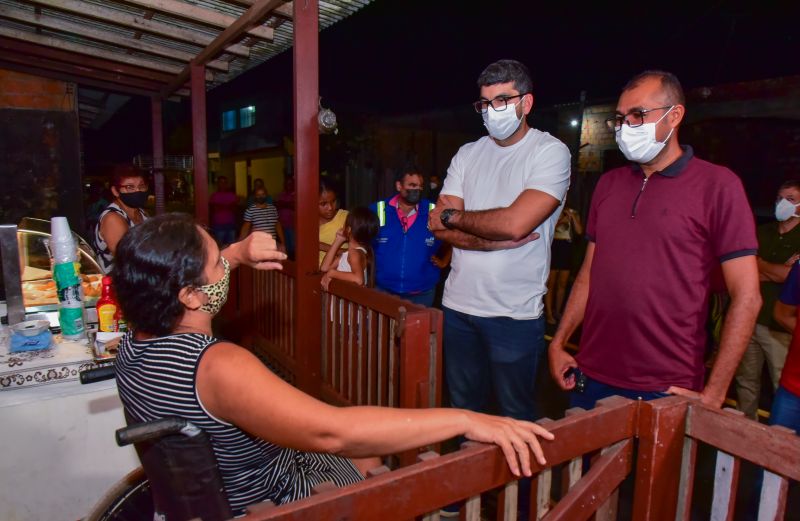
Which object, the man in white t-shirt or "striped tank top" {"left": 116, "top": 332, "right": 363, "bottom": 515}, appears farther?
the man in white t-shirt

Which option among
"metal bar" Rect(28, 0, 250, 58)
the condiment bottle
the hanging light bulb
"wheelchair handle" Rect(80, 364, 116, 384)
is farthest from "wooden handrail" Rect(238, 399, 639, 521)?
"metal bar" Rect(28, 0, 250, 58)

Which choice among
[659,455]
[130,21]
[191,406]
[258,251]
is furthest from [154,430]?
[130,21]

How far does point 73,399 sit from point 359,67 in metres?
18.3

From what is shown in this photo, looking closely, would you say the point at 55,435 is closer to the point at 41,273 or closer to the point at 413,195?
the point at 41,273

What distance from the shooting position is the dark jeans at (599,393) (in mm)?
2357

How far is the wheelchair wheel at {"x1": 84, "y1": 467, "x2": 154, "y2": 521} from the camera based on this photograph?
213 centimetres

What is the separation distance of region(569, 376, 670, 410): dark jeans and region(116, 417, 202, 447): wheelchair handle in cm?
183

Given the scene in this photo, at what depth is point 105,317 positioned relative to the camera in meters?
3.03

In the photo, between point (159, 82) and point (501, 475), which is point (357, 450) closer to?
point (501, 475)

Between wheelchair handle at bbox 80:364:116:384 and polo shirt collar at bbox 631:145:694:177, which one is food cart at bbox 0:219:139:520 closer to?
wheelchair handle at bbox 80:364:116:384

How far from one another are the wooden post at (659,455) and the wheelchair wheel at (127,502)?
1.94m

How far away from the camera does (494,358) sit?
2902mm

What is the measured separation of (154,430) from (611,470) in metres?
1.36

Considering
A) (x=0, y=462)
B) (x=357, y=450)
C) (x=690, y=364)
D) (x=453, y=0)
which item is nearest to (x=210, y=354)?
(x=357, y=450)
